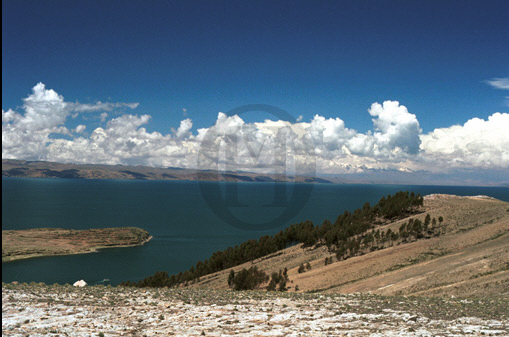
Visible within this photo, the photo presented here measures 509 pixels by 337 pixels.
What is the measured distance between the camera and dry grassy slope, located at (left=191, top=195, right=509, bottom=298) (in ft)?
104


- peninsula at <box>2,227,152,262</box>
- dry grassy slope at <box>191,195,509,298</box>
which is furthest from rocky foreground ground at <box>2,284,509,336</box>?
peninsula at <box>2,227,152,262</box>

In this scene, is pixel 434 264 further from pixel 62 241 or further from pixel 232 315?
pixel 62 241

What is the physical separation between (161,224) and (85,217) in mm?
44629

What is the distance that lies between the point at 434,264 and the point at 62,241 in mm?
121673

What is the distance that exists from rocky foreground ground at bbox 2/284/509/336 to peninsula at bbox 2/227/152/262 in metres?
101

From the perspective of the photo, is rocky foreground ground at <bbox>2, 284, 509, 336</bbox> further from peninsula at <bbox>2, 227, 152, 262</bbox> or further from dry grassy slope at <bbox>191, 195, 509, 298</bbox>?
peninsula at <bbox>2, 227, 152, 262</bbox>

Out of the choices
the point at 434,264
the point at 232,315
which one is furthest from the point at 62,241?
the point at 232,315

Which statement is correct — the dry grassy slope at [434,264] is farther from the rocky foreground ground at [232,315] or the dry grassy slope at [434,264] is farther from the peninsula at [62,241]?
the peninsula at [62,241]

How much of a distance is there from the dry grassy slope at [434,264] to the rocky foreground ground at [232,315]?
10.3 m

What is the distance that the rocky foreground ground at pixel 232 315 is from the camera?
15531 mm

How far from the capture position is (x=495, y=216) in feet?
196

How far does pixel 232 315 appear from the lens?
59.8 feet

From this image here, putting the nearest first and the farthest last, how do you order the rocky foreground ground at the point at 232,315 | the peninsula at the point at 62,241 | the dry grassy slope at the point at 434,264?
1. the rocky foreground ground at the point at 232,315
2. the dry grassy slope at the point at 434,264
3. the peninsula at the point at 62,241

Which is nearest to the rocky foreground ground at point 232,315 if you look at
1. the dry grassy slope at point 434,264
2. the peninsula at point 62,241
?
the dry grassy slope at point 434,264
